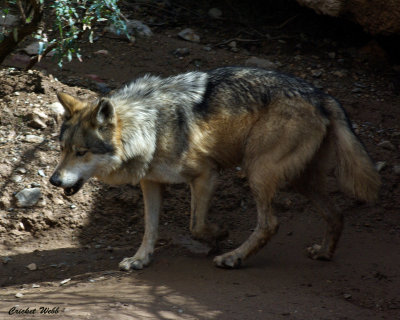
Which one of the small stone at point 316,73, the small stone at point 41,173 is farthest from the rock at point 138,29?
the small stone at point 41,173

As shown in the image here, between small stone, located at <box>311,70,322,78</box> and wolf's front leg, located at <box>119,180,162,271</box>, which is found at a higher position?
small stone, located at <box>311,70,322,78</box>

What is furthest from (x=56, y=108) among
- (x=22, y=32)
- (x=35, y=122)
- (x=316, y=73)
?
(x=316, y=73)

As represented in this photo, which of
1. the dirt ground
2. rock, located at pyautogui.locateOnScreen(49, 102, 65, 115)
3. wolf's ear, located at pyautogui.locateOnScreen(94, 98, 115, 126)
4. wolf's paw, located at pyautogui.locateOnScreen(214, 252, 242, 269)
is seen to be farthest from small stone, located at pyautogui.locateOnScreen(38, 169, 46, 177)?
wolf's paw, located at pyautogui.locateOnScreen(214, 252, 242, 269)

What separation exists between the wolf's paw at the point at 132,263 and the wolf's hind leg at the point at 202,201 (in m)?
0.51

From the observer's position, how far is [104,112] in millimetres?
4613

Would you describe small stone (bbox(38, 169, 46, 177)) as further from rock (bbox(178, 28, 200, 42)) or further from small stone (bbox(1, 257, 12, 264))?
rock (bbox(178, 28, 200, 42))

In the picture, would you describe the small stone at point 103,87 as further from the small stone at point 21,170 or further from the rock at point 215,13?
the rock at point 215,13

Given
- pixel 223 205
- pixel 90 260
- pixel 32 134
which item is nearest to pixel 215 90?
pixel 223 205

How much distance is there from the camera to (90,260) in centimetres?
525

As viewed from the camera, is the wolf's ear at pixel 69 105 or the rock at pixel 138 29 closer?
the wolf's ear at pixel 69 105

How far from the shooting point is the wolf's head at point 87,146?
15.1 ft

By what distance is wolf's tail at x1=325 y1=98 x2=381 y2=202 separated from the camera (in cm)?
491

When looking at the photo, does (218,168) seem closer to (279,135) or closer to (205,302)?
(279,135)

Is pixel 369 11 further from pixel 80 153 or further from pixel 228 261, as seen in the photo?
pixel 80 153
